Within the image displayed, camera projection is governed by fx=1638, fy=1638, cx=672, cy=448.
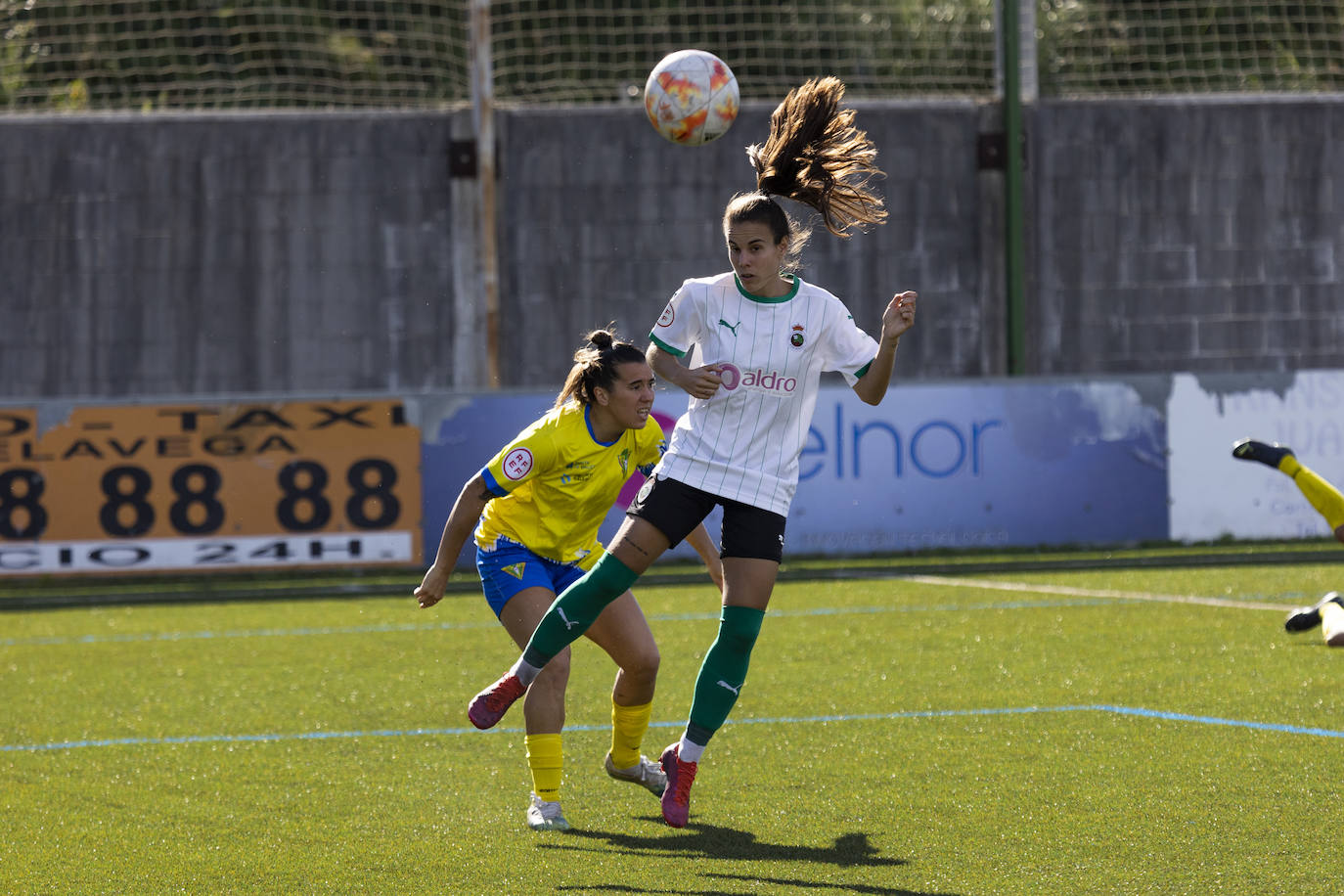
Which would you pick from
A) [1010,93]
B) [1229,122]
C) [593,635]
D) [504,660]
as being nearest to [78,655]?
[504,660]

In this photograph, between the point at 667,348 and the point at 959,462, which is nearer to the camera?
the point at 667,348

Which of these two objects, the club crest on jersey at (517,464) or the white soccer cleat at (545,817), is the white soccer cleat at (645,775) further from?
the club crest on jersey at (517,464)

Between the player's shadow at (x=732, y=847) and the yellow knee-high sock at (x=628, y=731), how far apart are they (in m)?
0.48

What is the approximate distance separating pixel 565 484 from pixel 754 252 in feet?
3.39

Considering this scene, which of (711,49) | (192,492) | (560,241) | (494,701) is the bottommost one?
(192,492)

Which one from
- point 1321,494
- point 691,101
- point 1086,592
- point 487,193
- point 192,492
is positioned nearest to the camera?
point 691,101

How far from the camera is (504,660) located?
8547 mm

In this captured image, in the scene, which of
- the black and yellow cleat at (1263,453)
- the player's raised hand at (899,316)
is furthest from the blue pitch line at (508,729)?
the player's raised hand at (899,316)

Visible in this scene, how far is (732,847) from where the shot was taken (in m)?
4.68

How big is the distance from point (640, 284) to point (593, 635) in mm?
11205

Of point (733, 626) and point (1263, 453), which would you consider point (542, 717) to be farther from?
point (1263, 453)

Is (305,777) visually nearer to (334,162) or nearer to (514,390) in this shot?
(514,390)

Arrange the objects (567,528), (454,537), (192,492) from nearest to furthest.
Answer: (454,537)
(567,528)
(192,492)

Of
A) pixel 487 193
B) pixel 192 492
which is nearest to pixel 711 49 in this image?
pixel 487 193
